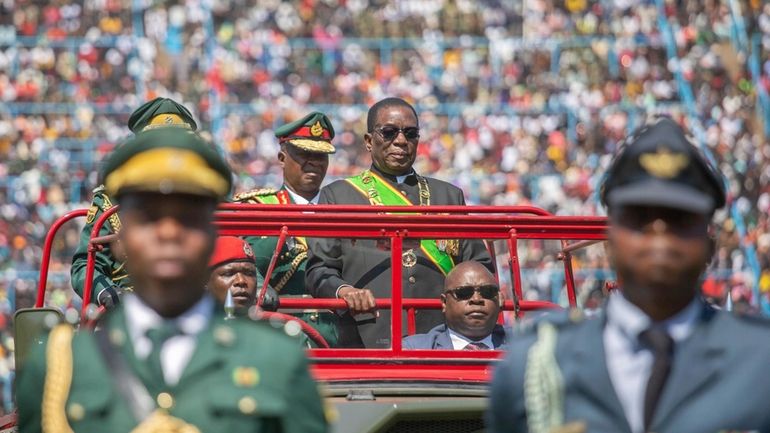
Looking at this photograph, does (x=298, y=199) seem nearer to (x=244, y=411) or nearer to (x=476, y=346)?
(x=476, y=346)

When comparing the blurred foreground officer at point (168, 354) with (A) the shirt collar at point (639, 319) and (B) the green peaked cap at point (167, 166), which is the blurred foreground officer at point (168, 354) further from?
(A) the shirt collar at point (639, 319)

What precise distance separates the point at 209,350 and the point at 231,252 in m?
4.28

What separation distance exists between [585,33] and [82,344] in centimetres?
2802

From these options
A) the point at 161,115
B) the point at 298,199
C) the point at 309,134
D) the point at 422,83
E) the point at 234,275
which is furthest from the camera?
the point at 422,83

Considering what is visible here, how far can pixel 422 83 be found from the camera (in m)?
29.7

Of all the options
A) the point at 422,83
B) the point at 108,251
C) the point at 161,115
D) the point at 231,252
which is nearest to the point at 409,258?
the point at 231,252

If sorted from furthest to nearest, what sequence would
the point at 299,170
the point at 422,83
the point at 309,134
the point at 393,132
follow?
the point at 422,83, the point at 309,134, the point at 299,170, the point at 393,132

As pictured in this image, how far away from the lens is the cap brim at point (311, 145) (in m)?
9.75

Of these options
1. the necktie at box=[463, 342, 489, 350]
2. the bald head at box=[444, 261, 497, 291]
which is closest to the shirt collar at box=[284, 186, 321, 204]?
the bald head at box=[444, 261, 497, 291]

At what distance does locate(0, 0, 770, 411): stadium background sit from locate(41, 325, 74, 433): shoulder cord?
2023 cm

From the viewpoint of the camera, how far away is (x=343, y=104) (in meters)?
29.2

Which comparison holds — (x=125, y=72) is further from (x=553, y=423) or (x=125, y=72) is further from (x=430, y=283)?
(x=553, y=423)

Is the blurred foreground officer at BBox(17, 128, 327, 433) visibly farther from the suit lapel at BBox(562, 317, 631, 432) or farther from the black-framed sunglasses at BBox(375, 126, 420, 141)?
the black-framed sunglasses at BBox(375, 126, 420, 141)

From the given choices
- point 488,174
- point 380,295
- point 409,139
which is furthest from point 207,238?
point 488,174
